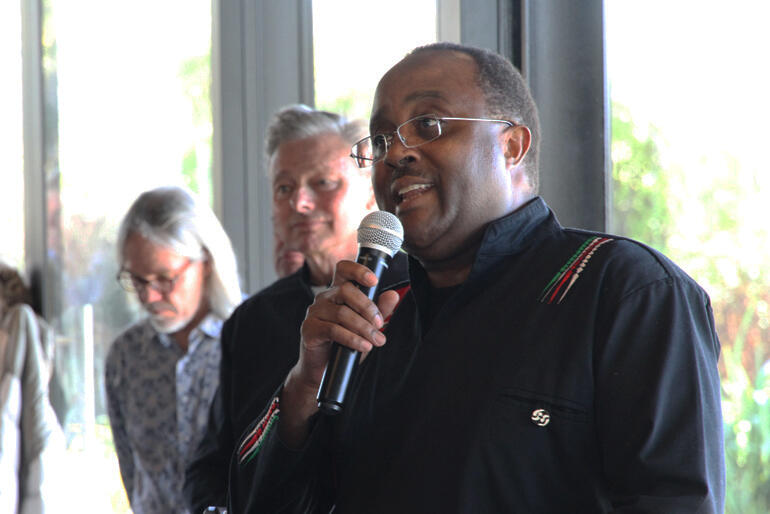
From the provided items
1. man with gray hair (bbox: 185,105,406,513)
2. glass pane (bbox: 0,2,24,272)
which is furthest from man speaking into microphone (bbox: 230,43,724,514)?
glass pane (bbox: 0,2,24,272)

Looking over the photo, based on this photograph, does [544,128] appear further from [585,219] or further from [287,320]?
[287,320]

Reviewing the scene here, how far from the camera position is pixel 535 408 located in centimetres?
141

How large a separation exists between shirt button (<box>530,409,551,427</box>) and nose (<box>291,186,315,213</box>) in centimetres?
132

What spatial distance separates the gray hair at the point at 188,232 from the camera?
324cm

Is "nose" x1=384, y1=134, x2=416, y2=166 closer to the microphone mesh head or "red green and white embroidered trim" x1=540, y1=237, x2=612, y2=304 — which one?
the microphone mesh head

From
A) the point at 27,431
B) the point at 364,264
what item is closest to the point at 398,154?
the point at 364,264

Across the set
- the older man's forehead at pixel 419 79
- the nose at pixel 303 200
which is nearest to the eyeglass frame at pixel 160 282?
the nose at pixel 303 200

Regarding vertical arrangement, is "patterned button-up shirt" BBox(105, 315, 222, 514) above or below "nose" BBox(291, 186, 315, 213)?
below

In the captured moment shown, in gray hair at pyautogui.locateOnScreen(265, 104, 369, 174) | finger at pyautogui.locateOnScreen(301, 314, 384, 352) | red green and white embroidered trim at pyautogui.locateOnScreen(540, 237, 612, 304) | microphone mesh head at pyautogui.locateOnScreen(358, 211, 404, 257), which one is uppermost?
gray hair at pyautogui.locateOnScreen(265, 104, 369, 174)

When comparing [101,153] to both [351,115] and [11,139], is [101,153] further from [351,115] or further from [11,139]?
[351,115]

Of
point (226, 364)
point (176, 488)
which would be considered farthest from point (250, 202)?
point (226, 364)

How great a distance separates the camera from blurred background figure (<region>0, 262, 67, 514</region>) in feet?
15.1

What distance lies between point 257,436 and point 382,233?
0.52m

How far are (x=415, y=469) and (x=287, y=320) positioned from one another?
1004 millimetres
